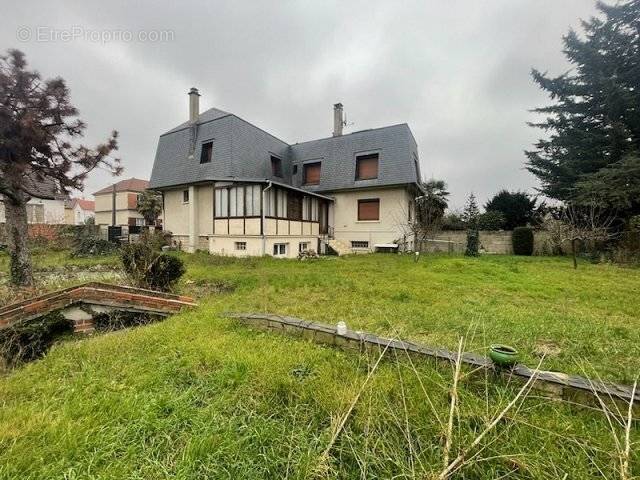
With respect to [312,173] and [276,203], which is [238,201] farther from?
[312,173]

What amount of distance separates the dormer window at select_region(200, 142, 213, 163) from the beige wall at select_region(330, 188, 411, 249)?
736 cm

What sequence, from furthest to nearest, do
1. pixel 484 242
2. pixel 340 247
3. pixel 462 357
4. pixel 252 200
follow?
pixel 484 242, pixel 340 247, pixel 252 200, pixel 462 357

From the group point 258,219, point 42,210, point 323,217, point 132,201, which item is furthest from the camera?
point 132,201

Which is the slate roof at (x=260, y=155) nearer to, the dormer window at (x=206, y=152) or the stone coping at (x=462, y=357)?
the dormer window at (x=206, y=152)

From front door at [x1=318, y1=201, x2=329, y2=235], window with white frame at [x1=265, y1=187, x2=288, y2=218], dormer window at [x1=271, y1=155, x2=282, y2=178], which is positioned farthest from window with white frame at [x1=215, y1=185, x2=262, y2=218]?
front door at [x1=318, y1=201, x2=329, y2=235]

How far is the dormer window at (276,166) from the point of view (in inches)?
685

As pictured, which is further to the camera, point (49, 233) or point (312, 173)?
point (312, 173)

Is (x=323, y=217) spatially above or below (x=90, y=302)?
above

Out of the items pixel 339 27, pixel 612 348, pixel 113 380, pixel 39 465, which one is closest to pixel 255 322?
pixel 113 380

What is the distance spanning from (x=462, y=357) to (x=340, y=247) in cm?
1353

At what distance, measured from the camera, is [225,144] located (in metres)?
15.1

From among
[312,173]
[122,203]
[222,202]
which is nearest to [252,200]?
[222,202]

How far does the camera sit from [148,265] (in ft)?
18.8

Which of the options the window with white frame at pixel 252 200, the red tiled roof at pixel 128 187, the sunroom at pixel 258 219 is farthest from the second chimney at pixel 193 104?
the red tiled roof at pixel 128 187
